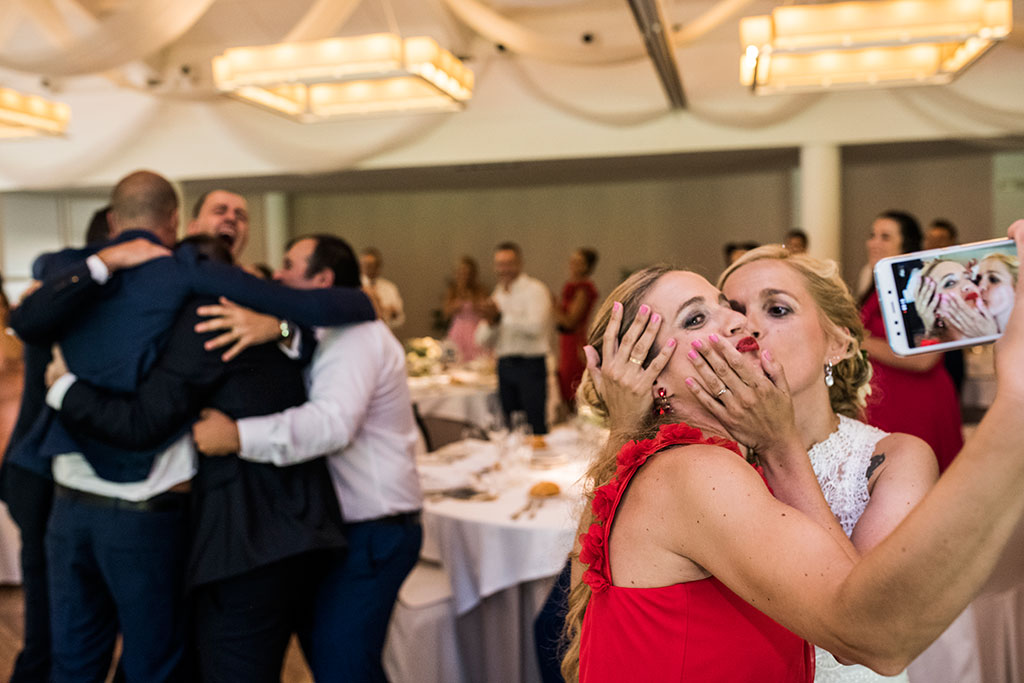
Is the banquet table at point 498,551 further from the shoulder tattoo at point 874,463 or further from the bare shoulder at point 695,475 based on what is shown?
the bare shoulder at point 695,475

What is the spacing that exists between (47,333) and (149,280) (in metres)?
0.30

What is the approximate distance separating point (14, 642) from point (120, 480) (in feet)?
7.59

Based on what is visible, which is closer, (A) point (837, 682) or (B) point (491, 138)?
(A) point (837, 682)

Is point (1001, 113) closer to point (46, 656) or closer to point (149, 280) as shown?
point (149, 280)

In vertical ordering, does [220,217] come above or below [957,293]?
above

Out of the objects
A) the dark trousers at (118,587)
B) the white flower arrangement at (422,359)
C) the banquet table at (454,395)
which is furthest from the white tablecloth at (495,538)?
the white flower arrangement at (422,359)

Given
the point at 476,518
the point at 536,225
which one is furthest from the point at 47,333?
the point at 536,225

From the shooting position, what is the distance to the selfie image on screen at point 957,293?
0.83m

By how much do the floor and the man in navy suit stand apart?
1.28 meters

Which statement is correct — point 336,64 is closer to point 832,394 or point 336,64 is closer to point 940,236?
point 832,394

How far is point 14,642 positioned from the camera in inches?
155

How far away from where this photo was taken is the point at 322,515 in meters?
2.43

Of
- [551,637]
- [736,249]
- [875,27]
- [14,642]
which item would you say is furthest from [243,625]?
[736,249]

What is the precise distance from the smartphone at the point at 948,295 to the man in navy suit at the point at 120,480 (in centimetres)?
182
